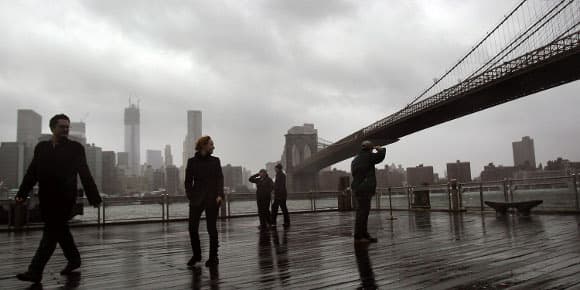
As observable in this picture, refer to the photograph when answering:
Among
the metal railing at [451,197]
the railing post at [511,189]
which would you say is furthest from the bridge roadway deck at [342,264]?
the railing post at [511,189]

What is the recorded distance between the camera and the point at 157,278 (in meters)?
4.11

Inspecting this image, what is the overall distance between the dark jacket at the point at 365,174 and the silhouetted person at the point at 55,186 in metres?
3.79

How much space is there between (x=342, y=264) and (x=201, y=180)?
1.91 metres

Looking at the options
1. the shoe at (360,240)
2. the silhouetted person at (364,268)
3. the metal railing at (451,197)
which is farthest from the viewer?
the metal railing at (451,197)

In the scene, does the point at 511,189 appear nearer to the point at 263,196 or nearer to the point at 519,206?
the point at 519,206

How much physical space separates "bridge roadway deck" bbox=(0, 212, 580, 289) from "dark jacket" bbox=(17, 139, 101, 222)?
0.71 m

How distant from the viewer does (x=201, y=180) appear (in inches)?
198

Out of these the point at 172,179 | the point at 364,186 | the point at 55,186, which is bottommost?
the point at 364,186

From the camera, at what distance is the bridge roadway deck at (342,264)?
3.66 metres

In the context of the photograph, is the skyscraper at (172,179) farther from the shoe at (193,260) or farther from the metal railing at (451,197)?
the shoe at (193,260)

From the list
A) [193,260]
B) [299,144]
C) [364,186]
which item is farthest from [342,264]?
[299,144]

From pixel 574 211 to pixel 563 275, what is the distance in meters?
8.87

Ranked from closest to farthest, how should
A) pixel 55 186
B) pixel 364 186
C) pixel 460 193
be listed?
pixel 55 186 → pixel 364 186 → pixel 460 193

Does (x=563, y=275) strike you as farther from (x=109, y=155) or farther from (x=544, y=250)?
(x=109, y=155)
